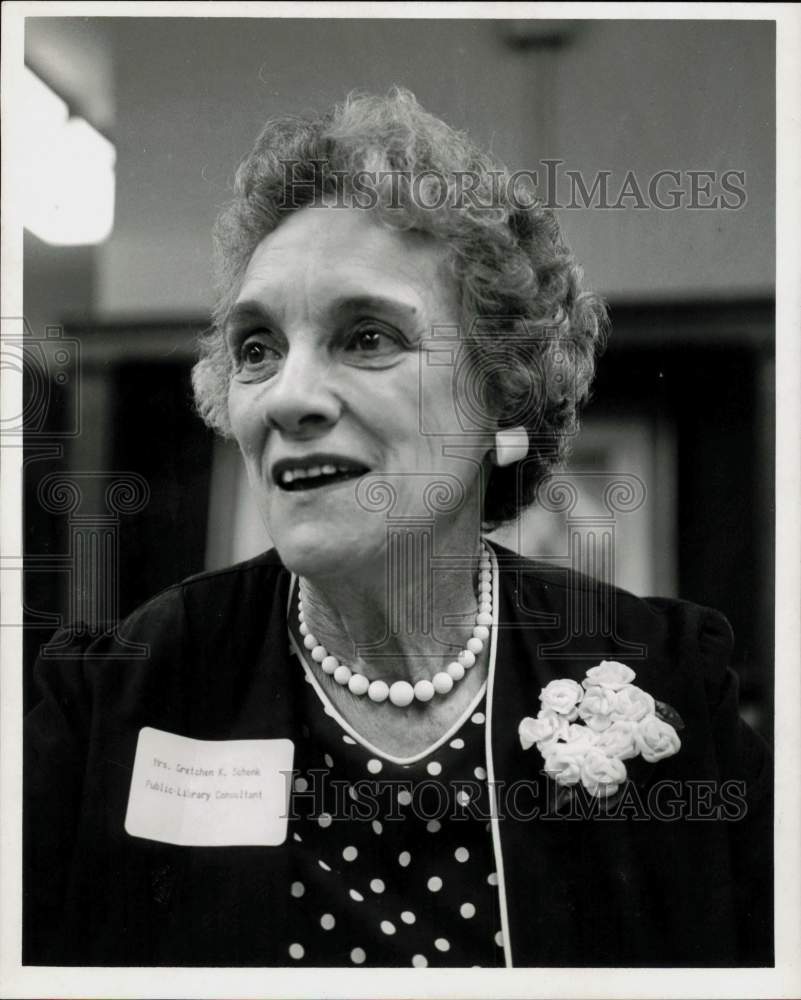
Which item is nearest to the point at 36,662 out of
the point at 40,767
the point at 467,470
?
the point at 40,767

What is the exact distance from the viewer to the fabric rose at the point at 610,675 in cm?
110

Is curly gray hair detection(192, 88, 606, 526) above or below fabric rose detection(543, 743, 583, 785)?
above

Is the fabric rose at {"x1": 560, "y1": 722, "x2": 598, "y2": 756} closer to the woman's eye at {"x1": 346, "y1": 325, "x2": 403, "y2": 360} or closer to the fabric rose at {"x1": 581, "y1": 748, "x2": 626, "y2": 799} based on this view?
the fabric rose at {"x1": 581, "y1": 748, "x2": 626, "y2": 799}

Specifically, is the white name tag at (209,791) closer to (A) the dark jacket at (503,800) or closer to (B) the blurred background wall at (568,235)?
(A) the dark jacket at (503,800)

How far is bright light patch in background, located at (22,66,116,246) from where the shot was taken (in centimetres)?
113

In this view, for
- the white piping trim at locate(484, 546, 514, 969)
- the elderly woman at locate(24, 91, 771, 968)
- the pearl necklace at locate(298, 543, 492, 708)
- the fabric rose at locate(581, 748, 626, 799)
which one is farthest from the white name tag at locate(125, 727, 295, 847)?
the fabric rose at locate(581, 748, 626, 799)

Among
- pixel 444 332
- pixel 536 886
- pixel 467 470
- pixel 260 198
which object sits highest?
pixel 260 198

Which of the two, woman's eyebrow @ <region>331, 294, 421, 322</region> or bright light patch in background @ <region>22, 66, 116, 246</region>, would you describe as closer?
woman's eyebrow @ <region>331, 294, 421, 322</region>

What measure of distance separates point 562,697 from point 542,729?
0.05 meters

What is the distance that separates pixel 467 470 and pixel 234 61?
0.59 meters

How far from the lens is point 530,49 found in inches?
43.9

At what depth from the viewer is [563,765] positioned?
3.54 ft

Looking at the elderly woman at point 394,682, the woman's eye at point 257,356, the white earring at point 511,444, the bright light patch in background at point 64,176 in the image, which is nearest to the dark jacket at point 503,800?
the elderly woman at point 394,682

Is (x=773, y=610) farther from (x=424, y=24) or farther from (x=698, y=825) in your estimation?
(x=424, y=24)
